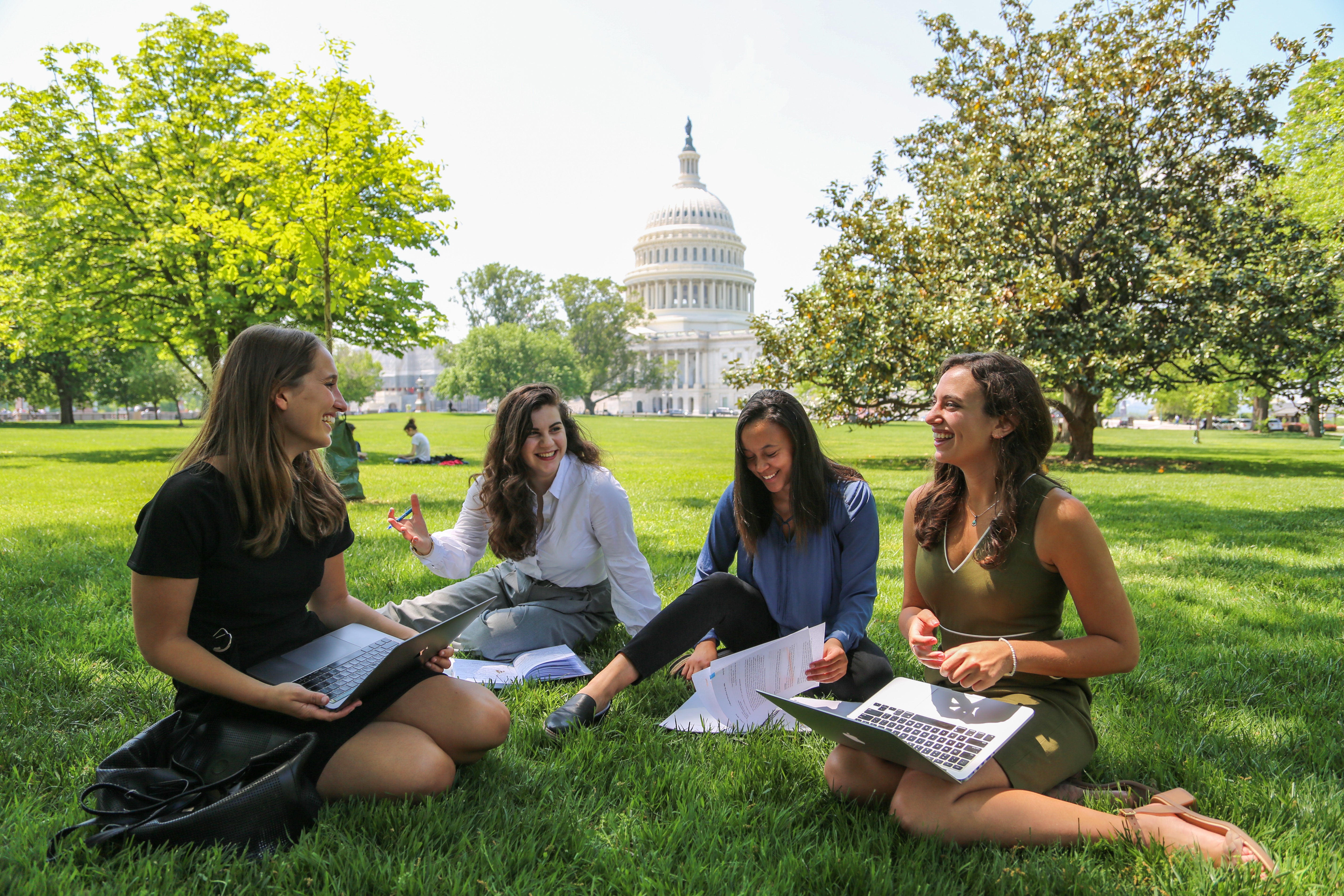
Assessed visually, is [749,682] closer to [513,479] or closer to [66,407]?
[513,479]

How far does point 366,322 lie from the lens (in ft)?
57.2

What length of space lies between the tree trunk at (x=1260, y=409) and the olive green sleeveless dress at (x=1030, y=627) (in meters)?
44.4

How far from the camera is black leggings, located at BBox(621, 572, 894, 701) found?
3010 mm

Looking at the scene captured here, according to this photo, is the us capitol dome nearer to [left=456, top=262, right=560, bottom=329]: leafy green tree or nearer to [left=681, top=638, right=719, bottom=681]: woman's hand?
[left=456, top=262, right=560, bottom=329]: leafy green tree

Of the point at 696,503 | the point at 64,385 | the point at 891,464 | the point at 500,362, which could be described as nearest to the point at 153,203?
the point at 696,503

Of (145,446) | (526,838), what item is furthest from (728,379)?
(526,838)

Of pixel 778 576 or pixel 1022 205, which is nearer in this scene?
pixel 778 576

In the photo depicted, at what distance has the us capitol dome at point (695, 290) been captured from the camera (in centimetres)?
9812

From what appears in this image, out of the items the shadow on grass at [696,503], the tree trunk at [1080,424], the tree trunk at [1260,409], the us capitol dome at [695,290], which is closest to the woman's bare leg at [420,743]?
the shadow on grass at [696,503]

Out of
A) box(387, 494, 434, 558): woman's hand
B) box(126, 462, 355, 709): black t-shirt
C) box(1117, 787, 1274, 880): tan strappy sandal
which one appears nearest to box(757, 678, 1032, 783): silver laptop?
box(1117, 787, 1274, 880): tan strappy sandal

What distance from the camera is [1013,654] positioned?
6.99 ft

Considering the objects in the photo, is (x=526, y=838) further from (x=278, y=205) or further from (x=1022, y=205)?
(x=1022, y=205)

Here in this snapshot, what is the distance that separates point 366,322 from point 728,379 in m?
8.79

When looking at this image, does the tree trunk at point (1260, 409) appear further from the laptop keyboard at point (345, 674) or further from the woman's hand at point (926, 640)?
the laptop keyboard at point (345, 674)
